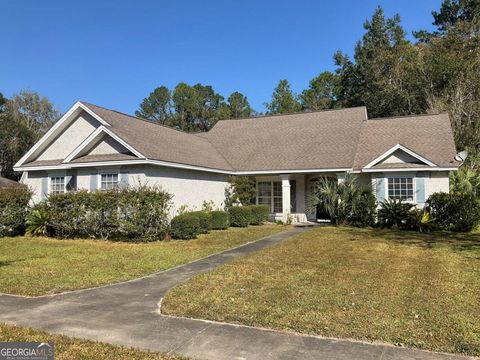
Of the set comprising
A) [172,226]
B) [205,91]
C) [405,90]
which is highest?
[205,91]

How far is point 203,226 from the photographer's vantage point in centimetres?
1788

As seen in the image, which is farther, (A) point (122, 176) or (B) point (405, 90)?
(B) point (405, 90)

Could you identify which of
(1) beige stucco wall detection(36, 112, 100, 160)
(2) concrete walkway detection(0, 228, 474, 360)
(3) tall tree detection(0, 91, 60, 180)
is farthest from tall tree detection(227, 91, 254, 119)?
(2) concrete walkway detection(0, 228, 474, 360)

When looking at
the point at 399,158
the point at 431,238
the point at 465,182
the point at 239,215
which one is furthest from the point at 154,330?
the point at 465,182

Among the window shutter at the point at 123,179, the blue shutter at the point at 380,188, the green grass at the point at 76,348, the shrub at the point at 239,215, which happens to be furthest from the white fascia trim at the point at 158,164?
the green grass at the point at 76,348

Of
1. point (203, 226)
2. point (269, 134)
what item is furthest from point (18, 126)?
point (203, 226)

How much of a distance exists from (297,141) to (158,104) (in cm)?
4632

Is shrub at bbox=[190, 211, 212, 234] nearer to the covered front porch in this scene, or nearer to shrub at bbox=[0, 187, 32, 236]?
the covered front porch

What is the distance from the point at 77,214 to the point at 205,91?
49.3 m

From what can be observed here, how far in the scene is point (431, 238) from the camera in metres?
15.8

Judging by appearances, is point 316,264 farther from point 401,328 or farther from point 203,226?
point 203,226

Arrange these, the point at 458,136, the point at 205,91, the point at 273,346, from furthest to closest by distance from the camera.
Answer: the point at 205,91 < the point at 458,136 < the point at 273,346

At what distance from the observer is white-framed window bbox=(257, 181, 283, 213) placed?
24.4m

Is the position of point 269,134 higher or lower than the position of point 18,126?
lower
